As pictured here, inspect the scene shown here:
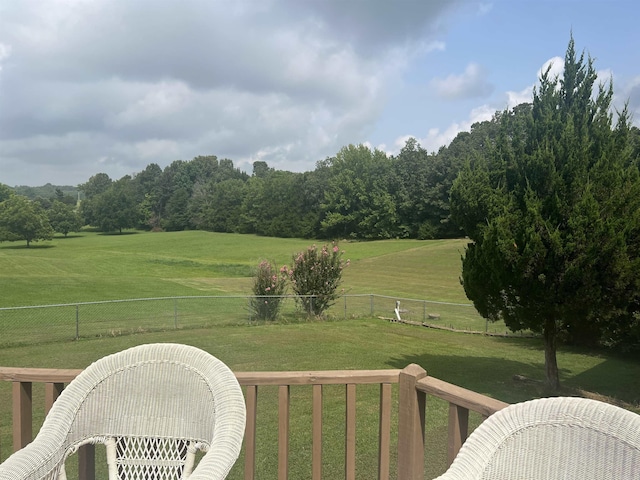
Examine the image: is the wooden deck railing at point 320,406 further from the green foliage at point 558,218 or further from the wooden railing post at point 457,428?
the green foliage at point 558,218

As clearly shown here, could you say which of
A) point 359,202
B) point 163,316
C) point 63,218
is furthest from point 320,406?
point 63,218

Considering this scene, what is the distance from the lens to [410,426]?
6.65 feet

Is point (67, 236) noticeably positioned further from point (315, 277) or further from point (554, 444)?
point (554, 444)

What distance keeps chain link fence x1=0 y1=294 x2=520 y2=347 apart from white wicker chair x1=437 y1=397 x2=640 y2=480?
11.2m

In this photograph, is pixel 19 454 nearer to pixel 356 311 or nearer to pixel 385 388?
pixel 385 388

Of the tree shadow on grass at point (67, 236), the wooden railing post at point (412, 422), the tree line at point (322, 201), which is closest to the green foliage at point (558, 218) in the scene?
the wooden railing post at point (412, 422)

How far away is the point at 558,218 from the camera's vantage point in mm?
7332

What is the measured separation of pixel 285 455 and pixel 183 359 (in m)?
0.61

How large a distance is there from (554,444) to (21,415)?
2.17m

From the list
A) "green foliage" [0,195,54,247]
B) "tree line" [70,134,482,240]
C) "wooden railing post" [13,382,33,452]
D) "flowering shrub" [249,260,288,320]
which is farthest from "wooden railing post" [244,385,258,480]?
"green foliage" [0,195,54,247]

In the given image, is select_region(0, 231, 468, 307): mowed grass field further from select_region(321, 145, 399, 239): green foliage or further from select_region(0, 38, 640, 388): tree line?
select_region(321, 145, 399, 239): green foliage

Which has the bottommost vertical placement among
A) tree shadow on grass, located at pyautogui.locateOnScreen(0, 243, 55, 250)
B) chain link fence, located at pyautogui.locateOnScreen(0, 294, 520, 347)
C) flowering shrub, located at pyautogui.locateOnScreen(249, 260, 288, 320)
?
chain link fence, located at pyautogui.locateOnScreen(0, 294, 520, 347)

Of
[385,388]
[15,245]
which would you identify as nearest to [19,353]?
[385,388]

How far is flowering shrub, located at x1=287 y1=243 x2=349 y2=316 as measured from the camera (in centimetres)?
1376
